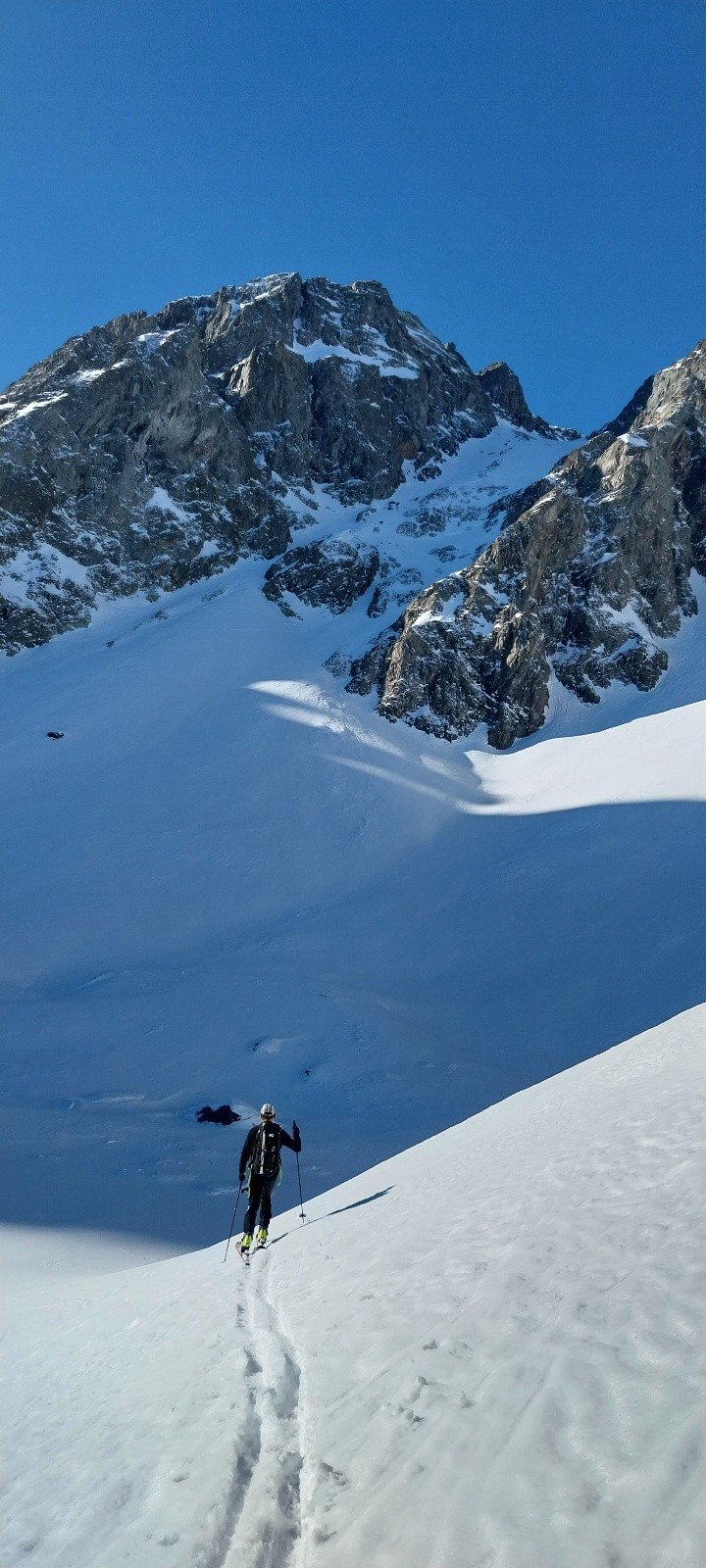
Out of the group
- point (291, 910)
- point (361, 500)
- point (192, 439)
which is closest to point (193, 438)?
point (192, 439)

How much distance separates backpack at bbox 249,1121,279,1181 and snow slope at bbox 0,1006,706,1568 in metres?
1.64

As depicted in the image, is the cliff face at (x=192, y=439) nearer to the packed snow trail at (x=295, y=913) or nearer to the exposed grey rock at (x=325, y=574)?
the exposed grey rock at (x=325, y=574)

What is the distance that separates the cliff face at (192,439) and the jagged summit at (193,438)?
16cm

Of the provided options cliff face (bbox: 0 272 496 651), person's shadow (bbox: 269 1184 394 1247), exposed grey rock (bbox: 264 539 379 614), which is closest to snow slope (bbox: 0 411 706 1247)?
person's shadow (bbox: 269 1184 394 1247)

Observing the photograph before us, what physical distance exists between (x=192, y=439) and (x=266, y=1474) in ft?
274

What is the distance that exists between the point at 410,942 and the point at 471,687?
29.2 metres

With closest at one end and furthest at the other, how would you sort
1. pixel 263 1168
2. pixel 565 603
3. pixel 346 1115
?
pixel 263 1168, pixel 346 1115, pixel 565 603

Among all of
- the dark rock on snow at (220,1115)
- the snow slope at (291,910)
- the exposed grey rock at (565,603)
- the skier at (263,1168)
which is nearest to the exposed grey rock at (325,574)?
the exposed grey rock at (565,603)

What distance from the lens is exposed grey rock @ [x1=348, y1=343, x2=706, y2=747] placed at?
53.3 m

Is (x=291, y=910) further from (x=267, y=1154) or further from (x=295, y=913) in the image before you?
(x=267, y=1154)

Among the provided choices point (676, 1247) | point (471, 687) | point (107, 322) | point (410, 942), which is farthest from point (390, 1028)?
point (107, 322)

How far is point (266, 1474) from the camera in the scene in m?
3.49

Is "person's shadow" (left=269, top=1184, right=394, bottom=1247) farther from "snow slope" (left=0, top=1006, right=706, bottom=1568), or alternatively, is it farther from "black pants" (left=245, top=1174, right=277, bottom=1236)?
"snow slope" (left=0, top=1006, right=706, bottom=1568)

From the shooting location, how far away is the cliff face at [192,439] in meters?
68.1
